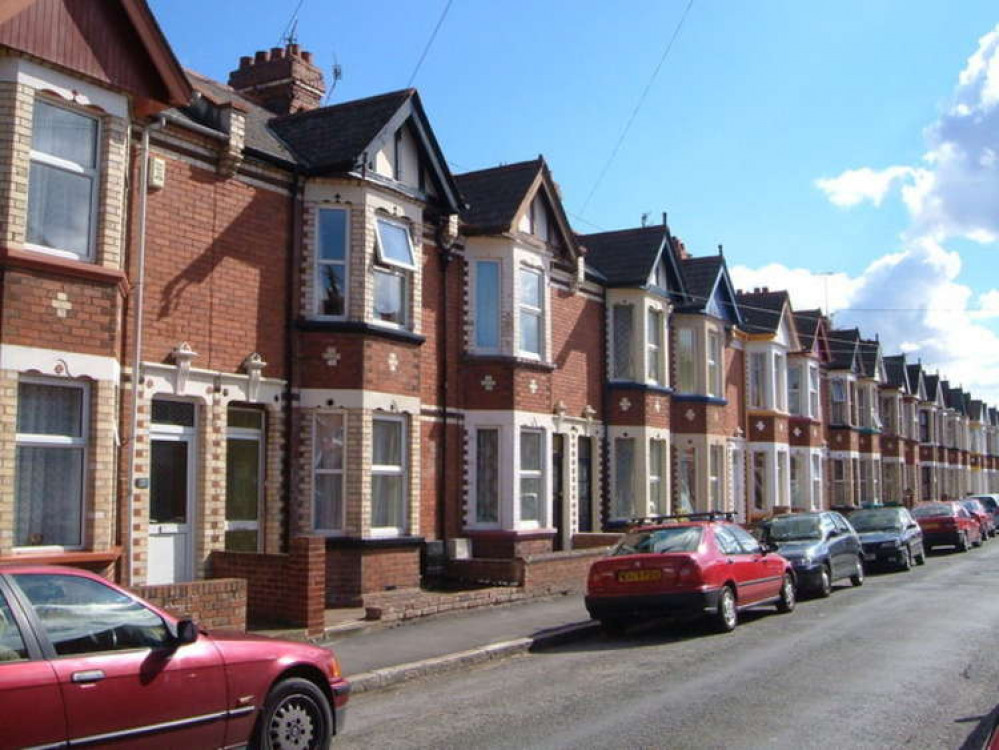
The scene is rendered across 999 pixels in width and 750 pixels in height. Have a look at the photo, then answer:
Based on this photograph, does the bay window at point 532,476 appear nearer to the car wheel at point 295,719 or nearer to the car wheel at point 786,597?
the car wheel at point 786,597

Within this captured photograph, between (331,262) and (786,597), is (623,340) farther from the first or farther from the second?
(331,262)

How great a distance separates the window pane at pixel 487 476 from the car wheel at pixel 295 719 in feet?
37.6

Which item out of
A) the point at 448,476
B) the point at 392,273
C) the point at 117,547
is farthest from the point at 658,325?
the point at 117,547

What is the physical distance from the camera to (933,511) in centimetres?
3014

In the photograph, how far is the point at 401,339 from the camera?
16.0m

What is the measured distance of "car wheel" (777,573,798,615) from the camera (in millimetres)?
15328

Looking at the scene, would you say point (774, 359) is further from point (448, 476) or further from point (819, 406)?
point (448, 476)

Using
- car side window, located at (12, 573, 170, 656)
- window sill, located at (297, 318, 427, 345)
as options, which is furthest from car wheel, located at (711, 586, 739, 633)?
car side window, located at (12, 573, 170, 656)

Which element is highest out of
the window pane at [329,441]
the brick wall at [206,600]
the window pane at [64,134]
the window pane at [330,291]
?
the window pane at [64,134]

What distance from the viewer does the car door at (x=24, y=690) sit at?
17.4 ft

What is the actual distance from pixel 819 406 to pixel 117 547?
97.8 ft

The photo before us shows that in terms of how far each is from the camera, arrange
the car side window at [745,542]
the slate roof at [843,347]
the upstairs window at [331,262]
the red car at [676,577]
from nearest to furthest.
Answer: the red car at [676,577] → the car side window at [745,542] → the upstairs window at [331,262] → the slate roof at [843,347]

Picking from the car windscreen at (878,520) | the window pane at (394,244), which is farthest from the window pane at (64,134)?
the car windscreen at (878,520)

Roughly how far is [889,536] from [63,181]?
18587mm
